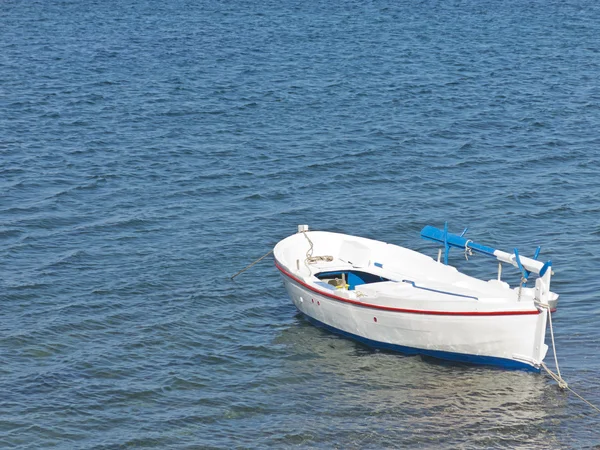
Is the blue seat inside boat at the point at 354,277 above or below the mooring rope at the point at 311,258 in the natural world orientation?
below

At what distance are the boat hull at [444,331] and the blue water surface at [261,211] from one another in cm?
41

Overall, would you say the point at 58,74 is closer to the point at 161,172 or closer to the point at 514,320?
the point at 161,172

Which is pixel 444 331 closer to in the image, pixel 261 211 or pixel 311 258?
pixel 311 258

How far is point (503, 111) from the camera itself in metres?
42.6

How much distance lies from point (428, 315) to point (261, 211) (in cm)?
1144

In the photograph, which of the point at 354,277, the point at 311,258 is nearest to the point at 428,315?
the point at 354,277

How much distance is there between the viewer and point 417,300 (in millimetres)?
20969

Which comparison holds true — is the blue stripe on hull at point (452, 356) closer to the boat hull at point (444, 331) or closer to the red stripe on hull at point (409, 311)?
the boat hull at point (444, 331)

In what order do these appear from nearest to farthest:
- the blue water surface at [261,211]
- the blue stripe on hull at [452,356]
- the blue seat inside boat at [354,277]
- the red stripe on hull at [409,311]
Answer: the blue water surface at [261,211]
the red stripe on hull at [409,311]
the blue stripe on hull at [452,356]
the blue seat inside boat at [354,277]

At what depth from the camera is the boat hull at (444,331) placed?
2016cm

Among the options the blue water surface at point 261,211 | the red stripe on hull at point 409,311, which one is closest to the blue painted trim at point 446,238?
the red stripe on hull at point 409,311

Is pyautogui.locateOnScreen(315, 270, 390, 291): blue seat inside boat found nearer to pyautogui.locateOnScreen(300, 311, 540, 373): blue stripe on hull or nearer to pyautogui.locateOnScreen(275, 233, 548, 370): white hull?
pyautogui.locateOnScreen(275, 233, 548, 370): white hull

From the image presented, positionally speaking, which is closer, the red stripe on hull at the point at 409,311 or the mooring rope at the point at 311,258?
the red stripe on hull at the point at 409,311

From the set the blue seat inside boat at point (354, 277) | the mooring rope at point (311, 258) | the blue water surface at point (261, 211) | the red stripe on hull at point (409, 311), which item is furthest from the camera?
the mooring rope at point (311, 258)
